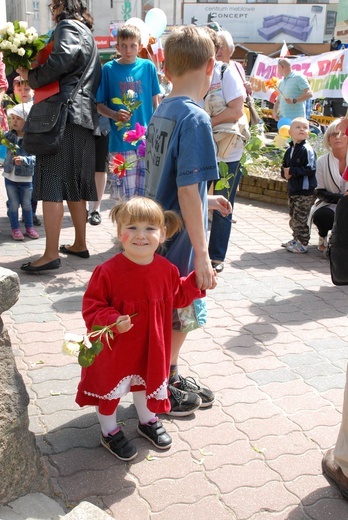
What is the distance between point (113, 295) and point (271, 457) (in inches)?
41.7

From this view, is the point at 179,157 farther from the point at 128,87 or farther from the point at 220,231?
the point at 128,87

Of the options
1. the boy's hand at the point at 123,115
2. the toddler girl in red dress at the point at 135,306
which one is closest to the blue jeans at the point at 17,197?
the boy's hand at the point at 123,115

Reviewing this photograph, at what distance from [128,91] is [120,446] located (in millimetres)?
3072

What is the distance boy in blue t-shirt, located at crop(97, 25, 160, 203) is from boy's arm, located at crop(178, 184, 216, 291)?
228cm

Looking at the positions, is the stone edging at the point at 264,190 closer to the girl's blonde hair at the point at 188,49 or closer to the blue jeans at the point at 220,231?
the blue jeans at the point at 220,231

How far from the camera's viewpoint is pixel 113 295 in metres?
2.43

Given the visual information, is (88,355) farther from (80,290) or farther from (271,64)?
(271,64)

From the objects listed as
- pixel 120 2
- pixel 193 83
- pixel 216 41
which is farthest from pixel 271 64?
pixel 120 2

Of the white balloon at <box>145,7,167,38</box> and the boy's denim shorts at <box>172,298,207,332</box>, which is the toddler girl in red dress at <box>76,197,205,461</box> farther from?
the white balloon at <box>145,7,167,38</box>

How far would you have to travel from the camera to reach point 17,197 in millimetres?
5715

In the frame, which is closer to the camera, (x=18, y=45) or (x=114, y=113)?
(x=18, y=45)

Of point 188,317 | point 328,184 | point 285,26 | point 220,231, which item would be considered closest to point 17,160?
point 220,231

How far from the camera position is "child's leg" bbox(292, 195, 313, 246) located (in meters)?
5.98

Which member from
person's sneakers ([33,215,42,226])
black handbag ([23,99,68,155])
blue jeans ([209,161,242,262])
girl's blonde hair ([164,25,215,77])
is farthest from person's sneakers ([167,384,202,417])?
person's sneakers ([33,215,42,226])
